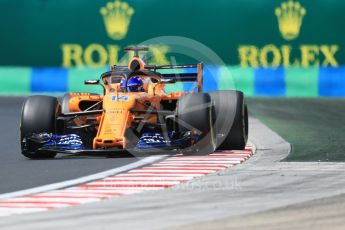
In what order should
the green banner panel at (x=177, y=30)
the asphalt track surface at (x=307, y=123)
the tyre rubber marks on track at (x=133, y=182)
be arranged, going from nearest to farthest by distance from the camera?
1. the tyre rubber marks on track at (x=133, y=182)
2. the asphalt track surface at (x=307, y=123)
3. the green banner panel at (x=177, y=30)

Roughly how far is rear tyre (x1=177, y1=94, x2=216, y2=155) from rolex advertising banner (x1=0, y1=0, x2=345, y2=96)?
1202cm

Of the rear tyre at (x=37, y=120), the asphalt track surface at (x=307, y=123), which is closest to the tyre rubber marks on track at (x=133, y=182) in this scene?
the asphalt track surface at (x=307, y=123)

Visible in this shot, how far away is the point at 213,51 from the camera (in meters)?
26.2

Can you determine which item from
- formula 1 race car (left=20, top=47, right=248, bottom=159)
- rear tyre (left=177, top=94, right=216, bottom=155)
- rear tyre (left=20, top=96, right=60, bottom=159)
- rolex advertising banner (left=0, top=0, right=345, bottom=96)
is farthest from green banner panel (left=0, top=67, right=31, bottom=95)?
rear tyre (left=177, top=94, right=216, bottom=155)

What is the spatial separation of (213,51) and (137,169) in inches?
564

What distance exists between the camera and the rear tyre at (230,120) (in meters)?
14.0

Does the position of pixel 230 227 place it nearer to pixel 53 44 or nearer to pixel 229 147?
pixel 229 147

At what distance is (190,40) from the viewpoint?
87.1ft

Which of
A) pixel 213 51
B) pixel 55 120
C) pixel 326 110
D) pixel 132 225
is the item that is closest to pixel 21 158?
pixel 55 120

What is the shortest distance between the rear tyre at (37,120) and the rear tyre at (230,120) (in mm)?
1972

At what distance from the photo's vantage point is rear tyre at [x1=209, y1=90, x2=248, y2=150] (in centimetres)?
1401

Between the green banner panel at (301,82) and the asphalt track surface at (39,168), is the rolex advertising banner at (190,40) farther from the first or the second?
the asphalt track surface at (39,168)

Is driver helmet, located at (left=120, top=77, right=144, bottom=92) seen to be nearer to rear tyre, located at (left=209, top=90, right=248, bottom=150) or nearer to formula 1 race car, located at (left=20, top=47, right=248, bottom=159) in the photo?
formula 1 race car, located at (left=20, top=47, right=248, bottom=159)

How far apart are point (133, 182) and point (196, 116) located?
2.56 meters
